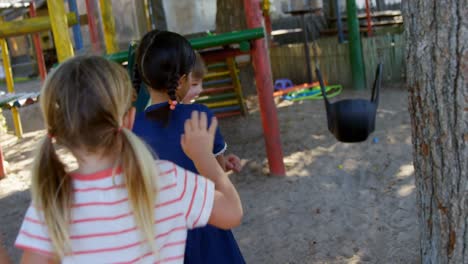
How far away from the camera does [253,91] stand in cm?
794

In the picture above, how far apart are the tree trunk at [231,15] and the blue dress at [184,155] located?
5.81 m

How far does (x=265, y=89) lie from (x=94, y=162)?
3.20 metres

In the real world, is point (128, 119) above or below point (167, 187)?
above

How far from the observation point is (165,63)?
5.44ft

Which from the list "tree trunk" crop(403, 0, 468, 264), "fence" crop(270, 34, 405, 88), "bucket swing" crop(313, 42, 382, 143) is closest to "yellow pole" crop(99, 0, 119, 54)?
"bucket swing" crop(313, 42, 382, 143)

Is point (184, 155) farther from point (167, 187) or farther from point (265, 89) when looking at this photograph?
point (265, 89)

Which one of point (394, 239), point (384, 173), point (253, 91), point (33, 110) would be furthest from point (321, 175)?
point (33, 110)

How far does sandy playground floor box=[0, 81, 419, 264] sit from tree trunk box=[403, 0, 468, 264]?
106 centimetres

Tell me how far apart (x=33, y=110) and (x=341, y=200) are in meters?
5.98

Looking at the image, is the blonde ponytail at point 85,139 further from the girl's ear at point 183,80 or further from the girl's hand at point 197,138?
the girl's ear at point 183,80

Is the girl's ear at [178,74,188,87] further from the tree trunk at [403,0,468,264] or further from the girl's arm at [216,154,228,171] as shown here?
the tree trunk at [403,0,468,264]

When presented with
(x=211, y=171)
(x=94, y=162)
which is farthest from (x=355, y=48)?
(x=94, y=162)

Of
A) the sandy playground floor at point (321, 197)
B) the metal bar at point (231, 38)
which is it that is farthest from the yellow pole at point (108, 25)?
the sandy playground floor at point (321, 197)

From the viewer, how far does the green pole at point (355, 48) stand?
754cm
